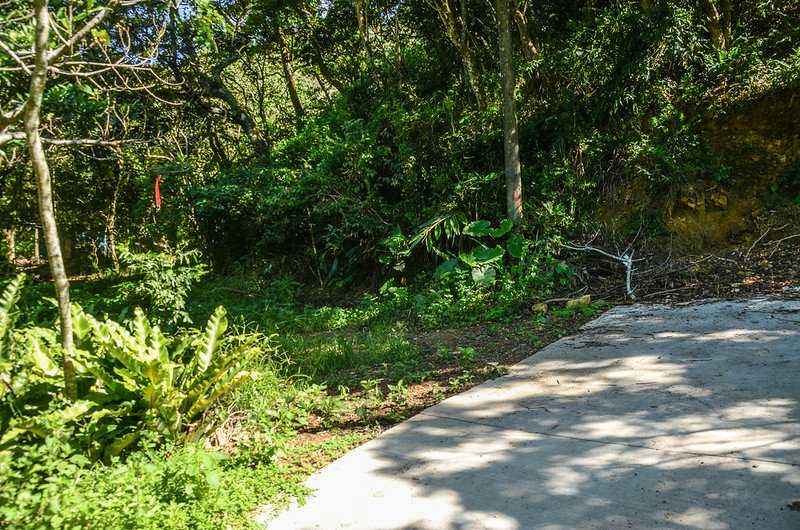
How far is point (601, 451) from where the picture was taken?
10.4 ft

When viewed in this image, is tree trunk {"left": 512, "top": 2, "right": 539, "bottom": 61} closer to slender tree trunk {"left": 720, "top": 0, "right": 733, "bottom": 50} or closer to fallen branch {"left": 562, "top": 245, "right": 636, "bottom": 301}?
slender tree trunk {"left": 720, "top": 0, "right": 733, "bottom": 50}

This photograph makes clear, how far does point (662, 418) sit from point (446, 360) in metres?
2.04

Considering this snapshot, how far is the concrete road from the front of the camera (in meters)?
2.62

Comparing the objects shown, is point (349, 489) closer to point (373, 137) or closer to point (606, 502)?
point (606, 502)

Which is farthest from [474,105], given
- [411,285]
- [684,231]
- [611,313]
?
[611,313]

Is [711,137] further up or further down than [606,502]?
further up

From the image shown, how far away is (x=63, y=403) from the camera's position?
3436 millimetres

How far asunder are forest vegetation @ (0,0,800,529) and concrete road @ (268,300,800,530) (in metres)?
0.38

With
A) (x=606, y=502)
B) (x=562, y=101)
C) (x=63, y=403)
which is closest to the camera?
(x=606, y=502)

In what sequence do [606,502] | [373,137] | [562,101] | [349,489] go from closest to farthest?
[606,502] < [349,489] < [562,101] < [373,137]

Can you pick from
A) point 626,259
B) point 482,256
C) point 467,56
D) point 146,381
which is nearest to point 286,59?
point 467,56

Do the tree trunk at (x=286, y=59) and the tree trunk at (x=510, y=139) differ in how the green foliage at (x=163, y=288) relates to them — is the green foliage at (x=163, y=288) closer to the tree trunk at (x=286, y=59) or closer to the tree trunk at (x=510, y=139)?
the tree trunk at (x=510, y=139)

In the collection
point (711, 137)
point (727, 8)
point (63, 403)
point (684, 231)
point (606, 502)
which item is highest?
point (727, 8)

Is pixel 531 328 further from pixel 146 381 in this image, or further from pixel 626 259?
pixel 146 381
